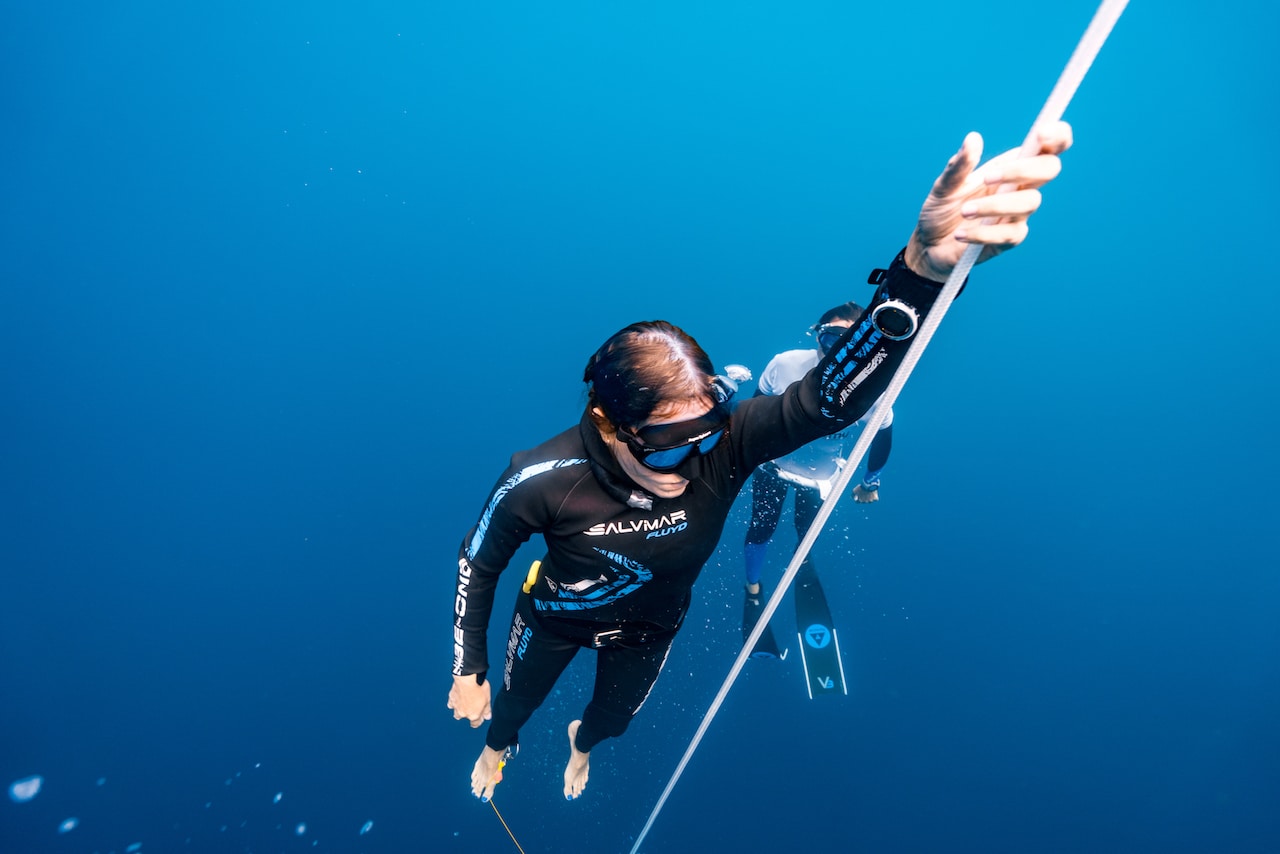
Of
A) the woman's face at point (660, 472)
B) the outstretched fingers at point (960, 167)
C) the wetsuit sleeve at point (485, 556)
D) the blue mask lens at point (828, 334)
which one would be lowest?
the outstretched fingers at point (960, 167)

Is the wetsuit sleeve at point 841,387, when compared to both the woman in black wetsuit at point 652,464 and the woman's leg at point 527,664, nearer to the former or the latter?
the woman in black wetsuit at point 652,464

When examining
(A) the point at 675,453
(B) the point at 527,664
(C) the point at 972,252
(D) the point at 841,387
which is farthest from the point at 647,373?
(B) the point at 527,664

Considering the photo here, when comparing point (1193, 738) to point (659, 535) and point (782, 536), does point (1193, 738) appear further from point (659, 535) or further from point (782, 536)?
point (659, 535)

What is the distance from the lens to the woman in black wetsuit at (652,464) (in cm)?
66

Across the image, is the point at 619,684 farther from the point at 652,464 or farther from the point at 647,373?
the point at 647,373

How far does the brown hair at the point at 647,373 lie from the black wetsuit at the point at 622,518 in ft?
0.33

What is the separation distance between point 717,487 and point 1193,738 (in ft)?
10.1

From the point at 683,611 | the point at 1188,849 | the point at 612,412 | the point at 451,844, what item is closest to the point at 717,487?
the point at 612,412

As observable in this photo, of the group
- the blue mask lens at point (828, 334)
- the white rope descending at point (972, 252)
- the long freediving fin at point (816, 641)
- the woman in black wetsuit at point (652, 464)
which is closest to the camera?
the white rope descending at point (972, 252)

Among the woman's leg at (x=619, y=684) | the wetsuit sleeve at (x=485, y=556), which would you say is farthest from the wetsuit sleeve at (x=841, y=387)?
the woman's leg at (x=619, y=684)

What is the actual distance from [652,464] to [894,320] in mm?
359

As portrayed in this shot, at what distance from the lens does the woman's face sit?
0.85 metres

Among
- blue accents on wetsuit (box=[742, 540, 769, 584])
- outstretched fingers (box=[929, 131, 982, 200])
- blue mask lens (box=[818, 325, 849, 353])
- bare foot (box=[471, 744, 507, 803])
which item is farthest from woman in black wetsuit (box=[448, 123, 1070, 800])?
blue accents on wetsuit (box=[742, 540, 769, 584])

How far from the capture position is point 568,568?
109 cm
